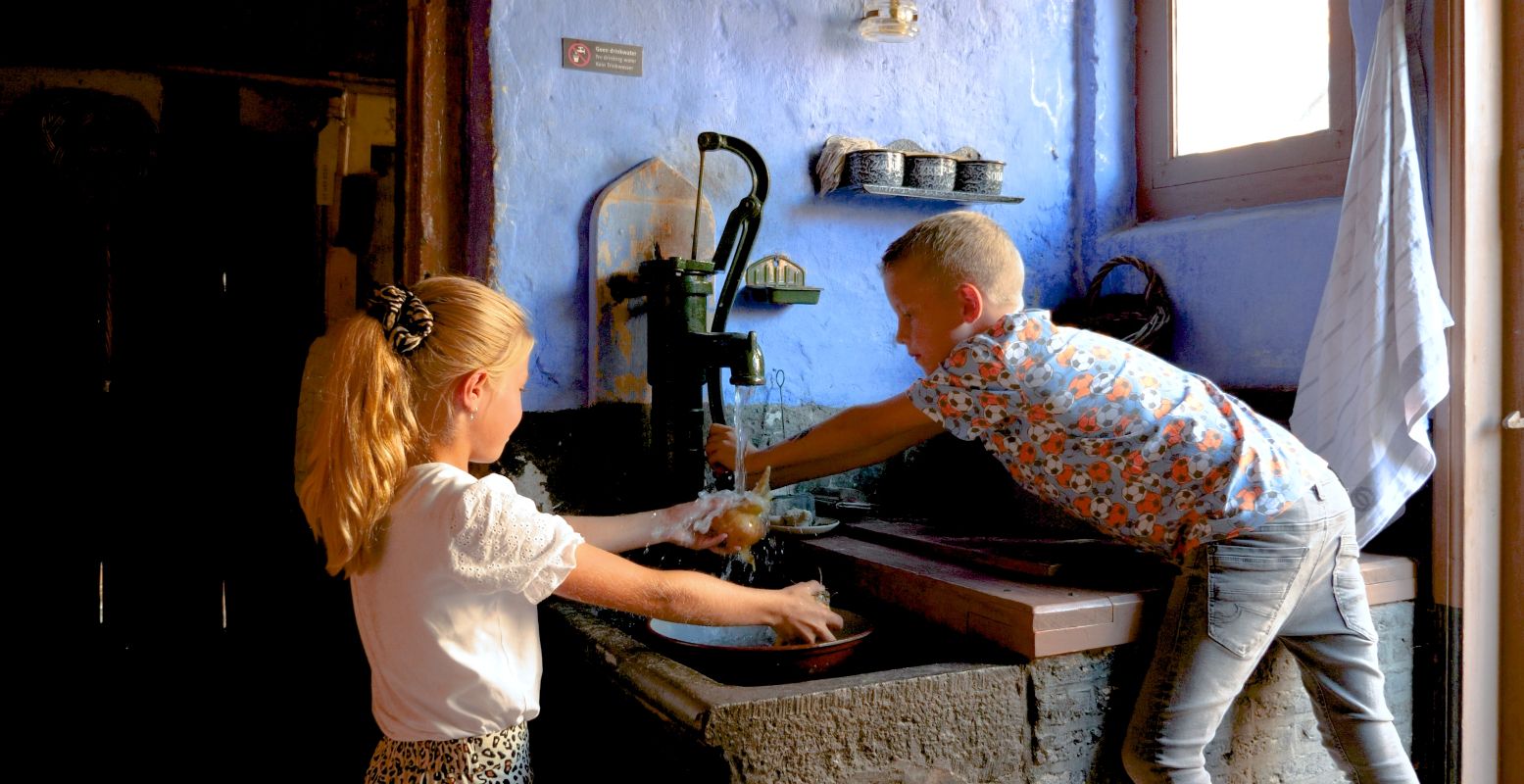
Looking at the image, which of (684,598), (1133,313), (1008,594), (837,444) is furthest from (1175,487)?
(1133,313)

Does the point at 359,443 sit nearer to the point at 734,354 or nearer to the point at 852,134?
the point at 734,354

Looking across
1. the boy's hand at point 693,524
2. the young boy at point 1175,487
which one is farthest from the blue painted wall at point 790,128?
the young boy at point 1175,487

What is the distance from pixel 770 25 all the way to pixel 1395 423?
1.65m

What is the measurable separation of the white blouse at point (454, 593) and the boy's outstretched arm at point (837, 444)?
2.40 ft

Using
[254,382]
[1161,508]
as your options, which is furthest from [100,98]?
[1161,508]

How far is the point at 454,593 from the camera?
50.4 inches

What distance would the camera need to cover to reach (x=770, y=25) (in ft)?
7.88

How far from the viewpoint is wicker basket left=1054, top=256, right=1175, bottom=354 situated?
2516 millimetres

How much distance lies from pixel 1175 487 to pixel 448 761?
1.21m

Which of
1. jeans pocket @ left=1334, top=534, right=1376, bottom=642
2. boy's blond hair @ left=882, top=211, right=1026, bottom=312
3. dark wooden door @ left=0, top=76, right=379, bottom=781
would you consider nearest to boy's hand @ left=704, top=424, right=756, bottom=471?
boy's blond hair @ left=882, top=211, right=1026, bottom=312

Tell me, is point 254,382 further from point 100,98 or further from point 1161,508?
point 1161,508

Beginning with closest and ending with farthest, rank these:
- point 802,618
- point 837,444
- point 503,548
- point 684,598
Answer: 1. point 503,548
2. point 684,598
3. point 802,618
4. point 837,444

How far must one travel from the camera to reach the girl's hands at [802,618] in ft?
4.89

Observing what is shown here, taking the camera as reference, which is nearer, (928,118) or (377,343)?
(377,343)
